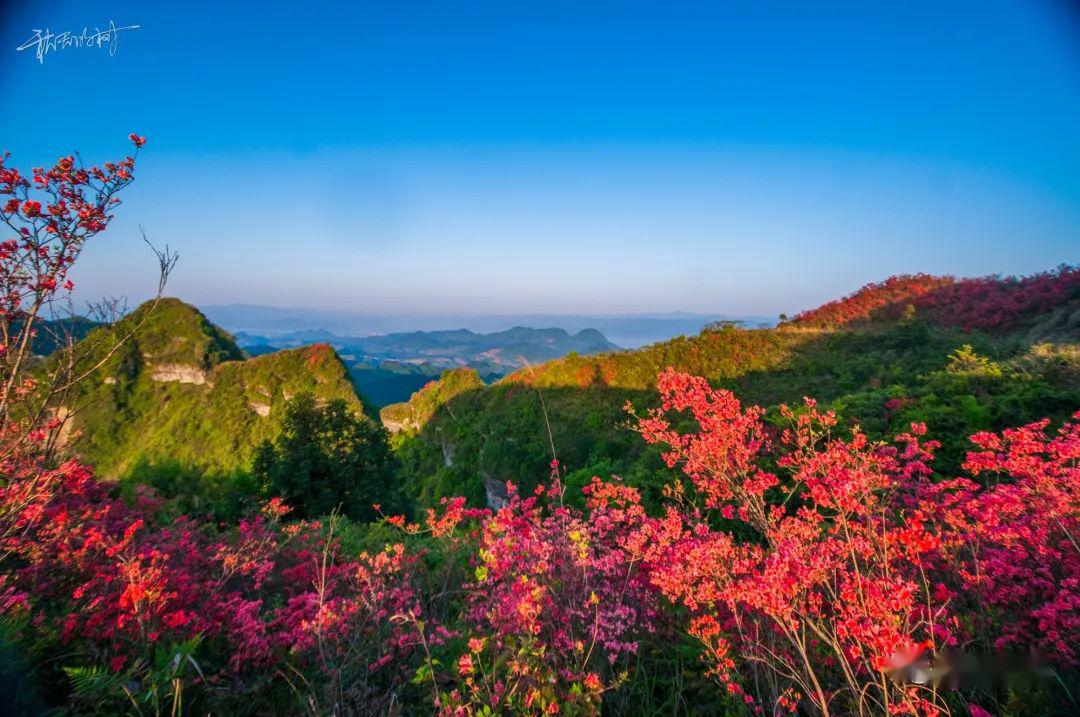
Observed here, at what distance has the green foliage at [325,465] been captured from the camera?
11.1m

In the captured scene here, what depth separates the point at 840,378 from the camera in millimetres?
12945

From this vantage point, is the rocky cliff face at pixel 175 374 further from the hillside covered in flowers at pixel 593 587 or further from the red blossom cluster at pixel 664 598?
the red blossom cluster at pixel 664 598

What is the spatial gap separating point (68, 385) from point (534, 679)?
3.66 m

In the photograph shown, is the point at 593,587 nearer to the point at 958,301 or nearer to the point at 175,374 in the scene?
the point at 958,301

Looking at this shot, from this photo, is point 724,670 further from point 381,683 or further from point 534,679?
point 381,683

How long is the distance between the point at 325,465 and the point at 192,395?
50155 millimetres

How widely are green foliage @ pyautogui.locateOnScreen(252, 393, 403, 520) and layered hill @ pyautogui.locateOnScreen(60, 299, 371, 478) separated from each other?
29.9 metres

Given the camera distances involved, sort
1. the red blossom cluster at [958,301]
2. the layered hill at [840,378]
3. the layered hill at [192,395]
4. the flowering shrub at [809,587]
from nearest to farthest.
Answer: the flowering shrub at [809,587], the layered hill at [840,378], the red blossom cluster at [958,301], the layered hill at [192,395]

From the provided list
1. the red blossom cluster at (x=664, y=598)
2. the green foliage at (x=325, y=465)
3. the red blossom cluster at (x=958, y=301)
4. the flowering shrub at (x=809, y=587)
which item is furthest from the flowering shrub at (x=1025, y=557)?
the red blossom cluster at (x=958, y=301)

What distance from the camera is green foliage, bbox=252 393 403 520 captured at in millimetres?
11094

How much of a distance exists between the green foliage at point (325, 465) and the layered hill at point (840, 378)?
5742mm

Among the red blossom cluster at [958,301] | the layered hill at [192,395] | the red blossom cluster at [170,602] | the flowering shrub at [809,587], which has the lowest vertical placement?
the layered hill at [192,395]

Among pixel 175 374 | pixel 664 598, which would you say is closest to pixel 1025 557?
pixel 664 598

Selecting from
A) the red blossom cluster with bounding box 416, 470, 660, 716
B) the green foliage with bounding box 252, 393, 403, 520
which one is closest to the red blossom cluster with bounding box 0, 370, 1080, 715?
the red blossom cluster with bounding box 416, 470, 660, 716
